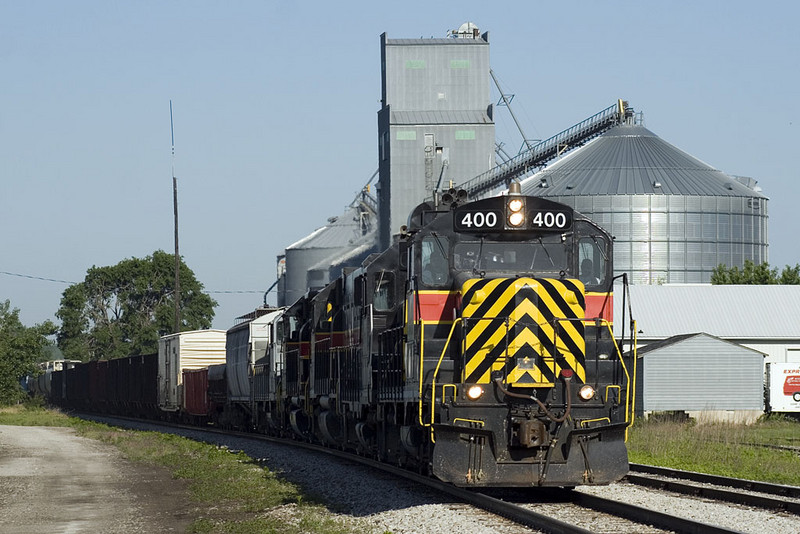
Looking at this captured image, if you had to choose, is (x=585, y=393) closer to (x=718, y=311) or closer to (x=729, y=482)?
(x=729, y=482)

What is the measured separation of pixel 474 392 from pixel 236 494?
5045mm

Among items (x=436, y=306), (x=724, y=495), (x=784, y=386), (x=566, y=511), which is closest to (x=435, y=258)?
(x=436, y=306)

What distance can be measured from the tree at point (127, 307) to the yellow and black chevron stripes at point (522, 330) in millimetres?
97176

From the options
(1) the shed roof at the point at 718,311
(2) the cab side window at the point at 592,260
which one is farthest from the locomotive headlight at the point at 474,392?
(1) the shed roof at the point at 718,311

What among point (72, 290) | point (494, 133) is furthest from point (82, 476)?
point (72, 290)

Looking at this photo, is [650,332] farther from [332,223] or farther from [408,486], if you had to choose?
[332,223]

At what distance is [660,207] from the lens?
8556 centimetres

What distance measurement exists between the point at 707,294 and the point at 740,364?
1321 cm

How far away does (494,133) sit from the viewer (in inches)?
4031

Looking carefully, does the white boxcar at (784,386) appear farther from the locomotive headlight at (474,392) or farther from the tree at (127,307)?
the tree at (127,307)

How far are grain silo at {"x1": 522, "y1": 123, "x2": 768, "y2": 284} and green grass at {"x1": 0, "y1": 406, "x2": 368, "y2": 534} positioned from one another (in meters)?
60.1

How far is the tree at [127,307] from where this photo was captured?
109125 millimetres

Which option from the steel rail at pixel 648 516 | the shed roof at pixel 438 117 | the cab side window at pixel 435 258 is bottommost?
the steel rail at pixel 648 516

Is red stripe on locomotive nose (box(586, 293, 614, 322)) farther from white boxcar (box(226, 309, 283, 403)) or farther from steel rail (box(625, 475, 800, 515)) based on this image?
white boxcar (box(226, 309, 283, 403))
